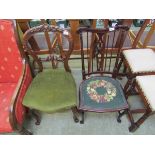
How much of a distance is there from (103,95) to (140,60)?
0.51 meters

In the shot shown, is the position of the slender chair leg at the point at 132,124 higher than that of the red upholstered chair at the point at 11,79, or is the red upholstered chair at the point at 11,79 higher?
the red upholstered chair at the point at 11,79

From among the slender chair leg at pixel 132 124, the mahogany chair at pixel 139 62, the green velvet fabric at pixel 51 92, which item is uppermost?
the mahogany chair at pixel 139 62

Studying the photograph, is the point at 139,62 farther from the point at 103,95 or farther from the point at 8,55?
the point at 8,55

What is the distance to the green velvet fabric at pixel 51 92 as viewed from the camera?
1.33 meters

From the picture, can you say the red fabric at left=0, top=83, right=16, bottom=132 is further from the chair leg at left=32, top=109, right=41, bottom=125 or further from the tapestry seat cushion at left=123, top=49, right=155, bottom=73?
the tapestry seat cushion at left=123, top=49, right=155, bottom=73

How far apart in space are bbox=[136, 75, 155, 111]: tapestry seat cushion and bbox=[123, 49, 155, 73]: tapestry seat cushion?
0.35 ft

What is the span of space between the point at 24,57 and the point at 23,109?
1.47ft

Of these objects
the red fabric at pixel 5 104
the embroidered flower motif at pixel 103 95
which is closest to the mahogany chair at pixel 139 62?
the embroidered flower motif at pixel 103 95

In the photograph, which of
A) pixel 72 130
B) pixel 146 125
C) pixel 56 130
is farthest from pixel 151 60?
pixel 56 130

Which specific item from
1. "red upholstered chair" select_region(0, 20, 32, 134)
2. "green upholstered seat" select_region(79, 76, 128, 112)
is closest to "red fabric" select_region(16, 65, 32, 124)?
"red upholstered chair" select_region(0, 20, 32, 134)

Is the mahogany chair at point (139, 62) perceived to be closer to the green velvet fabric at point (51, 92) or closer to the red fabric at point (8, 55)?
the green velvet fabric at point (51, 92)

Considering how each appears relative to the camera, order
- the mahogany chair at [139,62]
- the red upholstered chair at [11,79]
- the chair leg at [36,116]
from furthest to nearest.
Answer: the chair leg at [36,116] → the mahogany chair at [139,62] → the red upholstered chair at [11,79]

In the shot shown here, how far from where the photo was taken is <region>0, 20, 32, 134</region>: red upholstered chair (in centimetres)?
124
